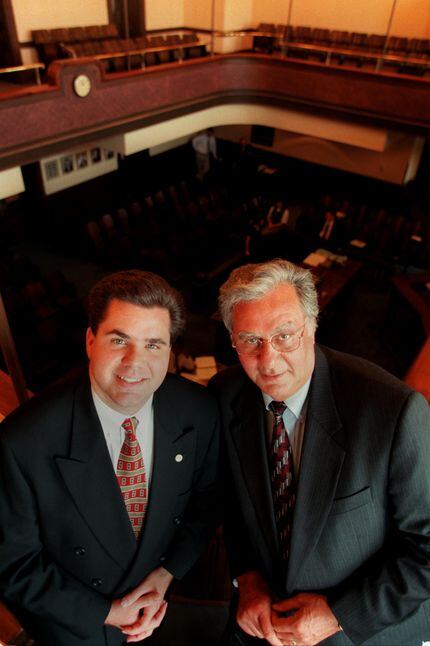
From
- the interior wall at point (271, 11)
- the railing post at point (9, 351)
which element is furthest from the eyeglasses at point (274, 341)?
the interior wall at point (271, 11)

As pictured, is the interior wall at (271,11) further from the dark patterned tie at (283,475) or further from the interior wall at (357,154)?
the dark patterned tie at (283,475)

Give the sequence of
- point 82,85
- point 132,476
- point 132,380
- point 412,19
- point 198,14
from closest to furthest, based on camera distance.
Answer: point 132,380, point 132,476, point 82,85, point 412,19, point 198,14

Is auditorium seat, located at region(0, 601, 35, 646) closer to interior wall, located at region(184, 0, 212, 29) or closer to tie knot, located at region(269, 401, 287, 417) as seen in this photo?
tie knot, located at region(269, 401, 287, 417)

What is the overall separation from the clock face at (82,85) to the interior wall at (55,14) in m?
3.02

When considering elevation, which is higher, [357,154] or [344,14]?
[344,14]

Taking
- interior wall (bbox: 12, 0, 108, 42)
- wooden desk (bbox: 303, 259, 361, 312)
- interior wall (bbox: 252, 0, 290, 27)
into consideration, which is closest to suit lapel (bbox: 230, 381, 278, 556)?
wooden desk (bbox: 303, 259, 361, 312)

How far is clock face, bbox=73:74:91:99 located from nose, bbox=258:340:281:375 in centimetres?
636

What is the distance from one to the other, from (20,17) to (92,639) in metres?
9.85

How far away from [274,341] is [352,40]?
1083 cm

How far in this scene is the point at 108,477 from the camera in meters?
1.70

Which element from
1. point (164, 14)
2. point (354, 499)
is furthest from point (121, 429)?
point (164, 14)

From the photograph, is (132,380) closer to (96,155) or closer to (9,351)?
(9,351)

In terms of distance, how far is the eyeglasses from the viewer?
1.63 m

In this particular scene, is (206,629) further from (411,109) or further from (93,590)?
(411,109)
